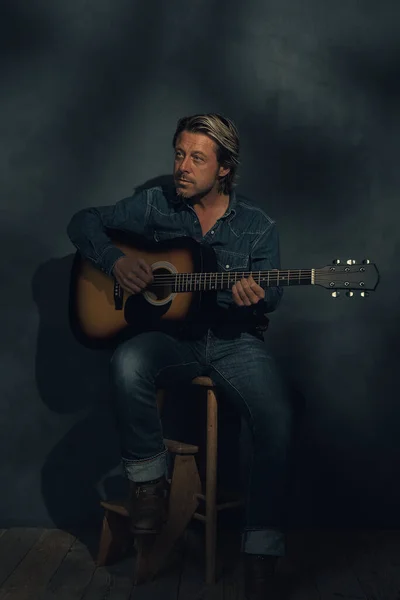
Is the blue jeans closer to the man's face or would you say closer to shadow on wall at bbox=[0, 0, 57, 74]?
the man's face

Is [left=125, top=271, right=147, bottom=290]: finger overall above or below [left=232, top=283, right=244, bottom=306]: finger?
above

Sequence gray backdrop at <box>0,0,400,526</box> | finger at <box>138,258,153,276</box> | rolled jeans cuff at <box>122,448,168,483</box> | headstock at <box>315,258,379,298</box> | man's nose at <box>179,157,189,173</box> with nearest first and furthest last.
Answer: headstock at <box>315,258,379,298</box>
rolled jeans cuff at <box>122,448,168,483</box>
finger at <box>138,258,153,276</box>
man's nose at <box>179,157,189,173</box>
gray backdrop at <box>0,0,400,526</box>

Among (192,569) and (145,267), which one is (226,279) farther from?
(192,569)

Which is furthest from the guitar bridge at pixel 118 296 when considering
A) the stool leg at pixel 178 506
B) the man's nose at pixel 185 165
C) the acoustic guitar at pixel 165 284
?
the stool leg at pixel 178 506

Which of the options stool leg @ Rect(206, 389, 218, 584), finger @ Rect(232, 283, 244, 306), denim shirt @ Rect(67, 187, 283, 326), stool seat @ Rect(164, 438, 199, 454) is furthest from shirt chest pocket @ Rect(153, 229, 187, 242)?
stool seat @ Rect(164, 438, 199, 454)

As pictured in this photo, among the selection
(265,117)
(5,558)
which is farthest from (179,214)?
(5,558)

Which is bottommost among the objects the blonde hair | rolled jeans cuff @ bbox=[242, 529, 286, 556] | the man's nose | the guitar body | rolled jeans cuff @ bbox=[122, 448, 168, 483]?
rolled jeans cuff @ bbox=[242, 529, 286, 556]

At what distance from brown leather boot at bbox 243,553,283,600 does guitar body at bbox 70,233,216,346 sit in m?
0.82

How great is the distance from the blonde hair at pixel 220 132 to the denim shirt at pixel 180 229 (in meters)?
0.13

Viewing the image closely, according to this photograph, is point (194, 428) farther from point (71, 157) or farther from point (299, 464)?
point (71, 157)

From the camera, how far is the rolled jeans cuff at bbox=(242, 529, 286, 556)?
2783 millimetres

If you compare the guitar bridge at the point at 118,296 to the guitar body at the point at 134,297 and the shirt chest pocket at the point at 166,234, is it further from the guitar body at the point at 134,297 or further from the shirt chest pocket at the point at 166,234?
the shirt chest pocket at the point at 166,234

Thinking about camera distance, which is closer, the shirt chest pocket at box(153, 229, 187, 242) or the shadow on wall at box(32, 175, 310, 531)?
the shirt chest pocket at box(153, 229, 187, 242)

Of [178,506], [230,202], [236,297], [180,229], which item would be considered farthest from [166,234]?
[178,506]
